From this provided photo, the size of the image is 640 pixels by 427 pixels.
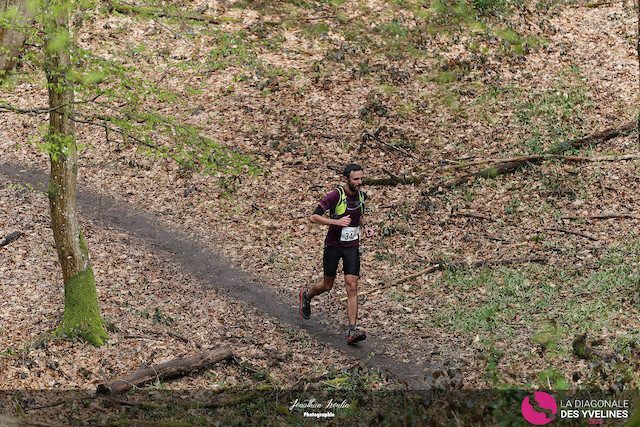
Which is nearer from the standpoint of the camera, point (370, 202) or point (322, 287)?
point (322, 287)

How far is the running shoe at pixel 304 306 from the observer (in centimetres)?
1195

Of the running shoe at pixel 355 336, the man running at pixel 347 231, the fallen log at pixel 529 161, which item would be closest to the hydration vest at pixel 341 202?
the man running at pixel 347 231

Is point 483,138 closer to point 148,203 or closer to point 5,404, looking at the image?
Answer: point 148,203

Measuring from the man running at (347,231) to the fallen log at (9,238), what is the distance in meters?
7.04

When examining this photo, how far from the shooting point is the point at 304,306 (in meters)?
12.0

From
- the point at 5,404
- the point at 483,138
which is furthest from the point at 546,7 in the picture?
the point at 5,404

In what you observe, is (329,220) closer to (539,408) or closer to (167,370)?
(167,370)

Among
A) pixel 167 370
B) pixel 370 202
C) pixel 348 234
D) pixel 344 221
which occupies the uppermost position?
pixel 344 221

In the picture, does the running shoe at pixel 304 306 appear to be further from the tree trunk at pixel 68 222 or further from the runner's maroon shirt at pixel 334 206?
the tree trunk at pixel 68 222

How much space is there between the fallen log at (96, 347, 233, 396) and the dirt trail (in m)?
1.81

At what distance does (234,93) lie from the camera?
19641mm

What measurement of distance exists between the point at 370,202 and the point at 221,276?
3.64 meters

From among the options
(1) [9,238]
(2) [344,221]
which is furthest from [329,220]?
(1) [9,238]

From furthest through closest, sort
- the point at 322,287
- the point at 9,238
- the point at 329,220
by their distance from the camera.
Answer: the point at 9,238 < the point at 322,287 < the point at 329,220
